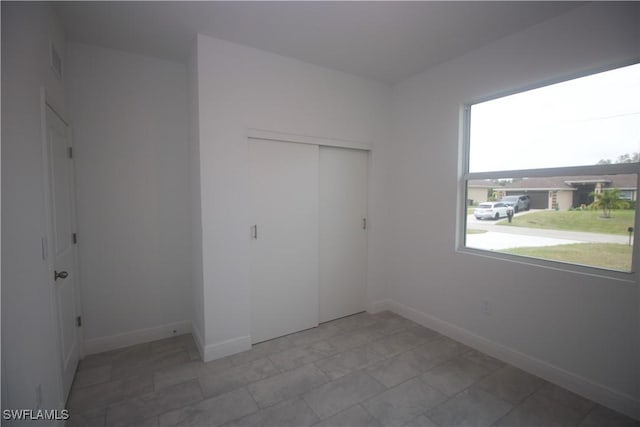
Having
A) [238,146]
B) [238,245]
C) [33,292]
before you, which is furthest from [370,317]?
[33,292]

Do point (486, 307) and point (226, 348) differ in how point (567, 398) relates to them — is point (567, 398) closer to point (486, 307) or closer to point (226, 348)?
point (486, 307)

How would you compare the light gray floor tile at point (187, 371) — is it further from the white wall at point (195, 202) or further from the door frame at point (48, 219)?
the door frame at point (48, 219)

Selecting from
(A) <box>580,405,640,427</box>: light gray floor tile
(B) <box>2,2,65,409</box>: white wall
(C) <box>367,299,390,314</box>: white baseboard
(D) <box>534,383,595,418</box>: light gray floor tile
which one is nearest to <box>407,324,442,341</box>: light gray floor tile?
(C) <box>367,299,390,314</box>: white baseboard

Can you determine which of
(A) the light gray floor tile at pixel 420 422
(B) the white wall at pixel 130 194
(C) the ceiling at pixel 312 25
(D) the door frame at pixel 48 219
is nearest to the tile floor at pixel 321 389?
(A) the light gray floor tile at pixel 420 422

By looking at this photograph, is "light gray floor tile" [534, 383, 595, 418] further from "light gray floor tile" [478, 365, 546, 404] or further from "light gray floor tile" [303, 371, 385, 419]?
"light gray floor tile" [303, 371, 385, 419]

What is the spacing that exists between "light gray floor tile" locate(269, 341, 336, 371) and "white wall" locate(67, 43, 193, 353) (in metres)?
1.16

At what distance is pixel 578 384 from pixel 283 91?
344 cm

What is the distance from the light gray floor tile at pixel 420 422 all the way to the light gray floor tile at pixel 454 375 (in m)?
0.34

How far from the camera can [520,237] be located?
2.55 m

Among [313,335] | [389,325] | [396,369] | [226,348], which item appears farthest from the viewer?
[389,325]

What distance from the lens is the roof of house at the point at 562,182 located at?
196cm

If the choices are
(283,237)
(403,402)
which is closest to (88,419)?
(283,237)

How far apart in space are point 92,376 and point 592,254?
3992 millimetres

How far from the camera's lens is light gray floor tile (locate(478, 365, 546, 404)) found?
2098 millimetres
